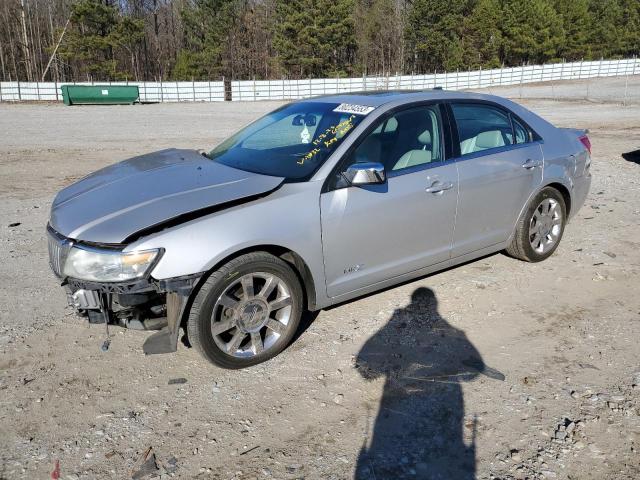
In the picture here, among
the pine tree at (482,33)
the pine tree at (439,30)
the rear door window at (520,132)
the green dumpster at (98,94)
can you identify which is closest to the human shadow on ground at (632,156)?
the rear door window at (520,132)

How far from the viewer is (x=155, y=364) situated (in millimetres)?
3676

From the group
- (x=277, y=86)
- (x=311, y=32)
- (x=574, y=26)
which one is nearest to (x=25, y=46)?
(x=311, y=32)

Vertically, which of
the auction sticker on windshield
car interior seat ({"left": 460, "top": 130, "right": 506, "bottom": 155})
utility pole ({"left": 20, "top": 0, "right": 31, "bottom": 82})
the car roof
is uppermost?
utility pole ({"left": 20, "top": 0, "right": 31, "bottom": 82})

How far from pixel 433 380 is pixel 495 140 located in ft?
7.87

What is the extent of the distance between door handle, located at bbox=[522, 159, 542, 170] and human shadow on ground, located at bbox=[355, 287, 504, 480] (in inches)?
59.8

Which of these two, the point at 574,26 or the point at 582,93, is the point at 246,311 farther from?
the point at 574,26

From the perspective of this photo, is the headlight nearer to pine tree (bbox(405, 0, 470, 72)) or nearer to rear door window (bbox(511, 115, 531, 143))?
rear door window (bbox(511, 115, 531, 143))

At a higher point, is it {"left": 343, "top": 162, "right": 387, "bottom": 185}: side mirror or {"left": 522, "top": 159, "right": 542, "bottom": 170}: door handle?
{"left": 343, "top": 162, "right": 387, "bottom": 185}: side mirror

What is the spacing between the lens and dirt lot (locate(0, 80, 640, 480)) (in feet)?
9.16

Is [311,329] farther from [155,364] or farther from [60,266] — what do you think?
[60,266]

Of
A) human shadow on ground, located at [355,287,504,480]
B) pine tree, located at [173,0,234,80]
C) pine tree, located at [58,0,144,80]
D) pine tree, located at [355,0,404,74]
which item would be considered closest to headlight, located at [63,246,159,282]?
human shadow on ground, located at [355,287,504,480]

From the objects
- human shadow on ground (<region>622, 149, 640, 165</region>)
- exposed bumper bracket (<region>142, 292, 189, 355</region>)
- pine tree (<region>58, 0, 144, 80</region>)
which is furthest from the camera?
pine tree (<region>58, 0, 144, 80</region>)

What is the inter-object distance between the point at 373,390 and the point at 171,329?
1.30 meters

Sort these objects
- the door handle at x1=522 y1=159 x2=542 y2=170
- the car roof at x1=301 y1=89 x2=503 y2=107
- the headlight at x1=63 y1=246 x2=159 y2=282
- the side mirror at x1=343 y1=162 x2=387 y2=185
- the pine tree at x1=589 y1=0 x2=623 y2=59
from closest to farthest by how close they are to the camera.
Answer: the headlight at x1=63 y1=246 x2=159 y2=282
the side mirror at x1=343 y1=162 x2=387 y2=185
the car roof at x1=301 y1=89 x2=503 y2=107
the door handle at x1=522 y1=159 x2=542 y2=170
the pine tree at x1=589 y1=0 x2=623 y2=59
